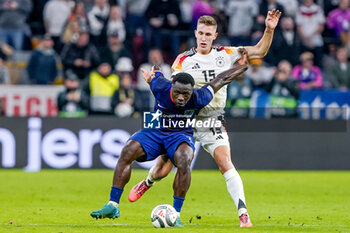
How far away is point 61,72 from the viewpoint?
20250 mm

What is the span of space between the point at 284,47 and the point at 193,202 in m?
9.14

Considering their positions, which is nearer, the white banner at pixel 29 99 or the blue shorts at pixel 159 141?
the blue shorts at pixel 159 141

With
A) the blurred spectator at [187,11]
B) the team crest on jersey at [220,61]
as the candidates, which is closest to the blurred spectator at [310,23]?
the blurred spectator at [187,11]

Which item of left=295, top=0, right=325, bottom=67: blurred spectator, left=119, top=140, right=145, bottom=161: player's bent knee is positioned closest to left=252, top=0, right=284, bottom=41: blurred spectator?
left=295, top=0, right=325, bottom=67: blurred spectator

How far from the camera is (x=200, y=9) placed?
69.2 feet

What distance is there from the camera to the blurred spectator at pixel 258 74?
64.0 ft

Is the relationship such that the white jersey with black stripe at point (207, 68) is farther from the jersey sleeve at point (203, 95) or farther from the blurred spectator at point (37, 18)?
the blurred spectator at point (37, 18)

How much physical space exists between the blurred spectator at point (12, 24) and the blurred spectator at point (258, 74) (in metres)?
6.08

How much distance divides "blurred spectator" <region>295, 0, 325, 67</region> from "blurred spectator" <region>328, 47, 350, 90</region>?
65.2 inches

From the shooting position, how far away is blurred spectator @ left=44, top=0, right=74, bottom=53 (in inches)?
818

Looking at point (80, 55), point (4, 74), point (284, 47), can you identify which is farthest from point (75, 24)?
point (284, 47)

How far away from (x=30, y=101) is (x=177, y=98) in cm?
1006

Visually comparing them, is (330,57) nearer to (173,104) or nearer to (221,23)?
(221,23)

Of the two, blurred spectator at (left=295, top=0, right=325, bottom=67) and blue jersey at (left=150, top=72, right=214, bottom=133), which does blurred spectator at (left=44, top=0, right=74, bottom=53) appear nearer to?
blurred spectator at (left=295, top=0, right=325, bottom=67)
